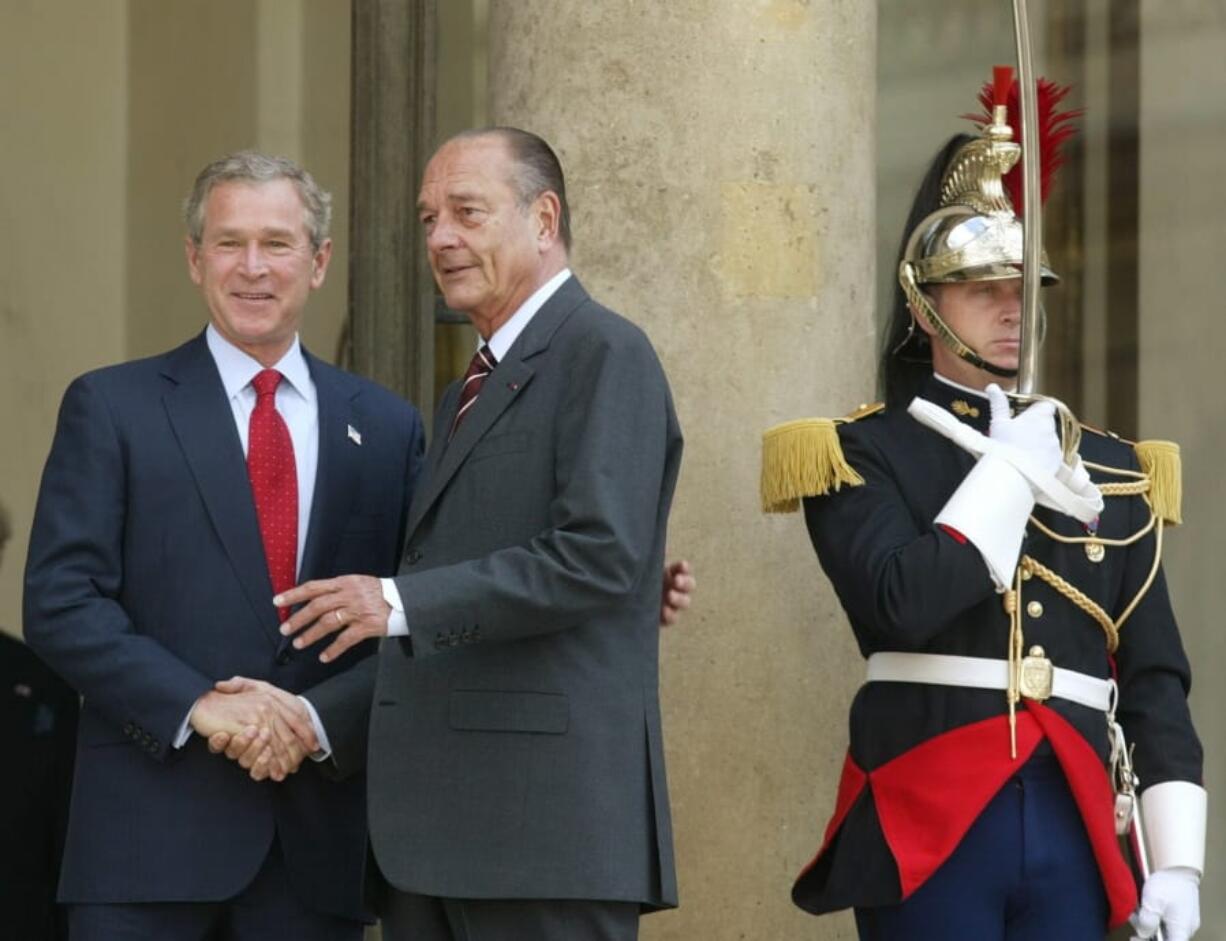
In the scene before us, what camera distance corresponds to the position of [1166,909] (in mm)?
3854

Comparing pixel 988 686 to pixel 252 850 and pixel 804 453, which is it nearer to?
pixel 804 453

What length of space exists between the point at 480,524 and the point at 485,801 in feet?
1.20

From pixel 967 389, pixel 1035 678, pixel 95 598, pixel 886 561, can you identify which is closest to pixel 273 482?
pixel 95 598

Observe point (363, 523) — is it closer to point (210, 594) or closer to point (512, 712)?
point (210, 594)

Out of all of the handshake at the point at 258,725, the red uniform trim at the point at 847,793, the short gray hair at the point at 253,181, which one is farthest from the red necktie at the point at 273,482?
the red uniform trim at the point at 847,793

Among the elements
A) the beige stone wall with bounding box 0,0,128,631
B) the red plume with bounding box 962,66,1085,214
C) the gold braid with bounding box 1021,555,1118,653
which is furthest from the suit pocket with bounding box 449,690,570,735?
the beige stone wall with bounding box 0,0,128,631

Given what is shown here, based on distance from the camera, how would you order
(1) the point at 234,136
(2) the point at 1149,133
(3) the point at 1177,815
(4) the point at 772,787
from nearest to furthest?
(3) the point at 1177,815 < (4) the point at 772,787 < (2) the point at 1149,133 < (1) the point at 234,136

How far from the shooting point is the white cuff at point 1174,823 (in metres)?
3.91

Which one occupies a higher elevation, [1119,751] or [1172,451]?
[1172,451]

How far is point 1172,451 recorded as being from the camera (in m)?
4.14

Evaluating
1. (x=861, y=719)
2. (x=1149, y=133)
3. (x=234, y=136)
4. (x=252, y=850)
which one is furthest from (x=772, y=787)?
(x=234, y=136)

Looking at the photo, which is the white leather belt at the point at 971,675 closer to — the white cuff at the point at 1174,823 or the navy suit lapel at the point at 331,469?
the white cuff at the point at 1174,823

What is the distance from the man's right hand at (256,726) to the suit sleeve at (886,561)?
0.78 m

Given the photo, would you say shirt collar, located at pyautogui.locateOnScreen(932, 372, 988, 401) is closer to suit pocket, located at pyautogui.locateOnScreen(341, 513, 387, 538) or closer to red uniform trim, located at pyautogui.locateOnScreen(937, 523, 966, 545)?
red uniform trim, located at pyautogui.locateOnScreen(937, 523, 966, 545)
